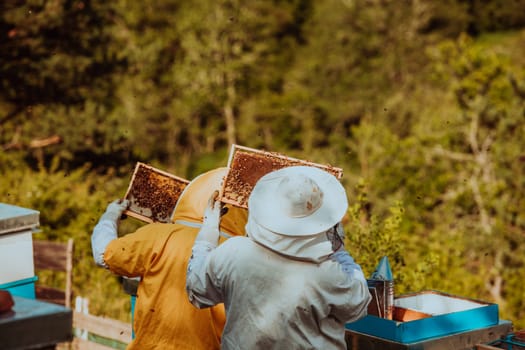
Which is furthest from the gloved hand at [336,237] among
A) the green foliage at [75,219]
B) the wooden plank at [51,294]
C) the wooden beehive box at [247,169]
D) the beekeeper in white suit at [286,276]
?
the green foliage at [75,219]

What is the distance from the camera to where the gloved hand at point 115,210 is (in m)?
2.94

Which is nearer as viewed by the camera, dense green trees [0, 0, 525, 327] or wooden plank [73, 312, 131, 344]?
wooden plank [73, 312, 131, 344]

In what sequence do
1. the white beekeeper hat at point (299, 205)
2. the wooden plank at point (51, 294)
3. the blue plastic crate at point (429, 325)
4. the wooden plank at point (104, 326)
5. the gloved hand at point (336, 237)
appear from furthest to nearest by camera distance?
the wooden plank at point (51, 294) → the wooden plank at point (104, 326) → the blue plastic crate at point (429, 325) → the gloved hand at point (336, 237) → the white beekeeper hat at point (299, 205)

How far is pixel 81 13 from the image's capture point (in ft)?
39.5

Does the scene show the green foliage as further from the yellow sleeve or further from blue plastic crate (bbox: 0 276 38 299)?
the yellow sleeve

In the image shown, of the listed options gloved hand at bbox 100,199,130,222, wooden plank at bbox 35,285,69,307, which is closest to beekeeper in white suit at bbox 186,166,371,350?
gloved hand at bbox 100,199,130,222

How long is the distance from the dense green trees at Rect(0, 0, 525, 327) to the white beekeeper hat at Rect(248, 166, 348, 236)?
2810 mm

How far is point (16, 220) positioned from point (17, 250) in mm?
161

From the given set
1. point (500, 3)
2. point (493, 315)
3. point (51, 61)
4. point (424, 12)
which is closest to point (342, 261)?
point (493, 315)

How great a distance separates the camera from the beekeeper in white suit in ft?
7.45

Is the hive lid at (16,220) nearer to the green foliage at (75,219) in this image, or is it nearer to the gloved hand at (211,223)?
the gloved hand at (211,223)

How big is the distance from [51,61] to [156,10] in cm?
1714

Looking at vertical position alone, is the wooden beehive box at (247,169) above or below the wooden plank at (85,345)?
above

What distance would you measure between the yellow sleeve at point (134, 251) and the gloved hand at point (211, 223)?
0.69 feet
